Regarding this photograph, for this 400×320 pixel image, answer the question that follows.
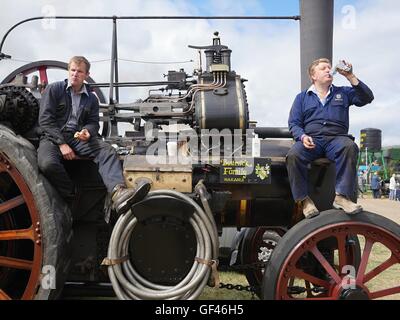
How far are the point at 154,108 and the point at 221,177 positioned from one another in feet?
4.47

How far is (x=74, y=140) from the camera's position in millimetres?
2816

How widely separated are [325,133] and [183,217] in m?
1.00

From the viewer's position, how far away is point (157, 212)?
8.44ft

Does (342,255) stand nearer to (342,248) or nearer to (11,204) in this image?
(342,248)

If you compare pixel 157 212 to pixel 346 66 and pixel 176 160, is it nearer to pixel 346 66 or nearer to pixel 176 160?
pixel 176 160

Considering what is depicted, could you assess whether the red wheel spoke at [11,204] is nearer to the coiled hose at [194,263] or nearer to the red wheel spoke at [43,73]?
the coiled hose at [194,263]

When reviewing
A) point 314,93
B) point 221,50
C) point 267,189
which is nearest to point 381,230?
point 267,189

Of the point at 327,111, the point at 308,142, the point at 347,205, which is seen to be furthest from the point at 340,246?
the point at 327,111

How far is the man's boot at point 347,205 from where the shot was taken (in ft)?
8.25

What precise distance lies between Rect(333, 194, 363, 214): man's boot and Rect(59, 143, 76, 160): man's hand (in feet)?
5.29

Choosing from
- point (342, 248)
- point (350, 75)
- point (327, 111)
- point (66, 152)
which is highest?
point (350, 75)

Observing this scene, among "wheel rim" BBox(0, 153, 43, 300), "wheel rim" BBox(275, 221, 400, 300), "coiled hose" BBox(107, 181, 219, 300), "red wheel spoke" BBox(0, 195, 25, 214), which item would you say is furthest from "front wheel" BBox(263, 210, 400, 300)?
"red wheel spoke" BBox(0, 195, 25, 214)

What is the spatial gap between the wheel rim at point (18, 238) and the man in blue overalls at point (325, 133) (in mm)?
1521
